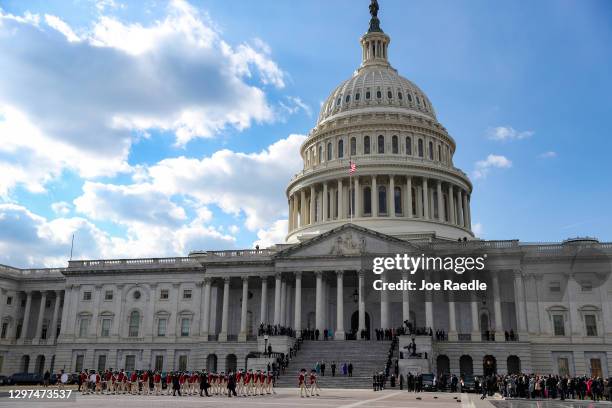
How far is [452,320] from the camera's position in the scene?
64688 millimetres

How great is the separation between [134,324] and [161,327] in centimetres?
381

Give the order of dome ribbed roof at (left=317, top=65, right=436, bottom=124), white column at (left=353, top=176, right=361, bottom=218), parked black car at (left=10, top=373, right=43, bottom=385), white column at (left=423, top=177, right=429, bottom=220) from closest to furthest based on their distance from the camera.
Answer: parked black car at (left=10, top=373, right=43, bottom=385), white column at (left=423, top=177, right=429, bottom=220), white column at (left=353, top=176, right=361, bottom=218), dome ribbed roof at (left=317, top=65, right=436, bottom=124)

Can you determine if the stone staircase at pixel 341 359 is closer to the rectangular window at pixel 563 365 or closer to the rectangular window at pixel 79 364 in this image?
the rectangular window at pixel 563 365

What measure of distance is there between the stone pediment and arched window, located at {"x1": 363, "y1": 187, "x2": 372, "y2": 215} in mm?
16979

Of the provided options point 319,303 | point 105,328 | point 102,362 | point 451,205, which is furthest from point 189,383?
point 451,205

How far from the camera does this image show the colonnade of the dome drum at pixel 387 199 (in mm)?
83000

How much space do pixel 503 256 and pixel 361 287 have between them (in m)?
15.3

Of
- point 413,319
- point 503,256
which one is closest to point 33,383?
point 413,319

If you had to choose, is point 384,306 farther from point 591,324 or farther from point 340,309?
point 591,324

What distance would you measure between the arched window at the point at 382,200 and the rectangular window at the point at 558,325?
2610 centimetres

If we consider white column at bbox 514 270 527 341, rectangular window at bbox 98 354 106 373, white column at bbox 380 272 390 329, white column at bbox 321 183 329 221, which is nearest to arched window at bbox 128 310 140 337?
rectangular window at bbox 98 354 106 373

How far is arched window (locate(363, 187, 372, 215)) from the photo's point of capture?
277 ft

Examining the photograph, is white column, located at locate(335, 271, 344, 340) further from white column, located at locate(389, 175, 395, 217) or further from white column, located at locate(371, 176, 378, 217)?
white column, located at locate(389, 175, 395, 217)

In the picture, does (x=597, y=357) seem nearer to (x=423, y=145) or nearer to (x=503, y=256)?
(x=503, y=256)
